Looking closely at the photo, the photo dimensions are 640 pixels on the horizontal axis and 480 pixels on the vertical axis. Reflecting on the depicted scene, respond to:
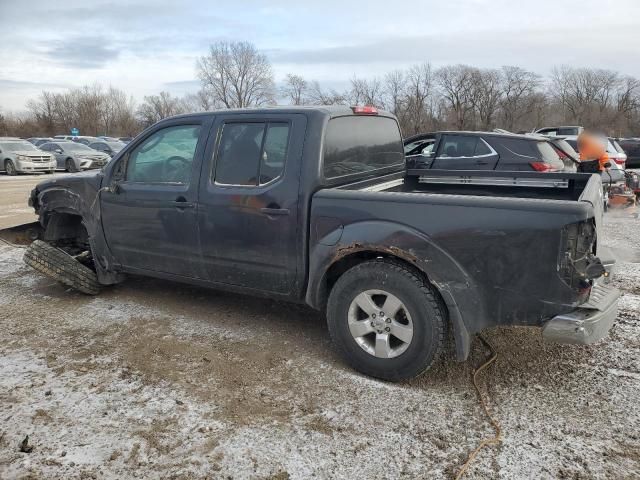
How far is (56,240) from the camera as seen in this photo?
5480 mm

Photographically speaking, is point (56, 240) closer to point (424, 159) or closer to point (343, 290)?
point (343, 290)

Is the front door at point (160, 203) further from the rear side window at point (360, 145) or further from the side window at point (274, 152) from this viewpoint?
the rear side window at point (360, 145)

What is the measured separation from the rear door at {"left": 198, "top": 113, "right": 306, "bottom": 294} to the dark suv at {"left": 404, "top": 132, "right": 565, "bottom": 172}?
15.6 feet

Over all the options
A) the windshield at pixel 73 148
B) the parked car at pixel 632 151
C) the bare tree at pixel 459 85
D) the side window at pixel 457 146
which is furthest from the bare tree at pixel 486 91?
the side window at pixel 457 146

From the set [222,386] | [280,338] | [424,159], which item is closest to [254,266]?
[280,338]

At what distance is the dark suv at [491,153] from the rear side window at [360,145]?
11.5 ft

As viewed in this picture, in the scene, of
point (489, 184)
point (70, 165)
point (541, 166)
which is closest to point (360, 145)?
point (489, 184)

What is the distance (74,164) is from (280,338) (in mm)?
22786

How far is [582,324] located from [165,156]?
3.43 metres

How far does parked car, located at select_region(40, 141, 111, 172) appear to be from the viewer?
77.0 ft

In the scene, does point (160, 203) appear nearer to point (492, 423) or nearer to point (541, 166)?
point (492, 423)

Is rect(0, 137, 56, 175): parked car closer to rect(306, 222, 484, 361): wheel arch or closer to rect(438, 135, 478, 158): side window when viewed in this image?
rect(438, 135, 478, 158): side window

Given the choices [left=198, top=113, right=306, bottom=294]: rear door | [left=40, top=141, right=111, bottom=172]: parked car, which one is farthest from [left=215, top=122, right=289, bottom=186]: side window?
[left=40, top=141, right=111, bottom=172]: parked car

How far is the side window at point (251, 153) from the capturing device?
12.3 feet
